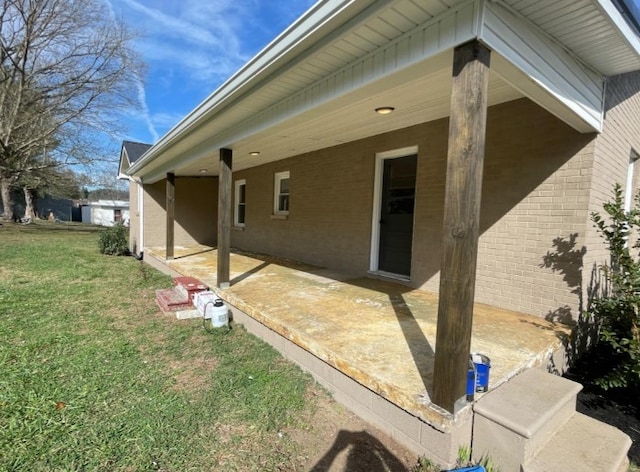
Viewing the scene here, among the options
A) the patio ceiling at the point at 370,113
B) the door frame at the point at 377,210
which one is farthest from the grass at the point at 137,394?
the door frame at the point at 377,210

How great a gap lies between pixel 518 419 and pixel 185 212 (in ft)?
34.9

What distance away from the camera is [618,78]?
3.53 metres

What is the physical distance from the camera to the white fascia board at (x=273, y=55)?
2.14 m

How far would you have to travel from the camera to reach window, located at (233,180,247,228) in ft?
32.2

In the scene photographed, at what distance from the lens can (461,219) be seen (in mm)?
1814

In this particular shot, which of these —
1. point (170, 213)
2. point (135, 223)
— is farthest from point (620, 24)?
point (135, 223)

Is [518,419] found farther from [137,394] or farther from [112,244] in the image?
[112,244]

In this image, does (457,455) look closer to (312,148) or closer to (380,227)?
(380,227)

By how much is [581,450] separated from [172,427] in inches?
98.3

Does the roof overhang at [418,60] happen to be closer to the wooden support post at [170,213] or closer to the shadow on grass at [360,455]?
the shadow on grass at [360,455]

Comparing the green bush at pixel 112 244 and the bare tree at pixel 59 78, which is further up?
the bare tree at pixel 59 78

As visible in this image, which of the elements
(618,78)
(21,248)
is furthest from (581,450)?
(21,248)

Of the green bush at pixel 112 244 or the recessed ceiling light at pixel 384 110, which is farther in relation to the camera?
the green bush at pixel 112 244

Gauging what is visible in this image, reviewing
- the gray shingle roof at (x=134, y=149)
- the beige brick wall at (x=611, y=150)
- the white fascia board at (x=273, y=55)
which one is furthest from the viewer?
the gray shingle roof at (x=134, y=149)
